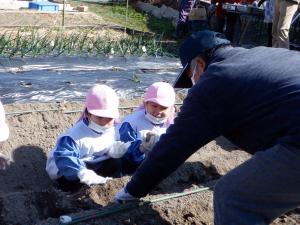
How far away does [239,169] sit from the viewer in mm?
2525

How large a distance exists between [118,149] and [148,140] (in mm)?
237

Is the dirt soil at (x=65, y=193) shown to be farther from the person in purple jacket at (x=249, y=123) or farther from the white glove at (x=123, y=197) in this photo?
the person in purple jacket at (x=249, y=123)

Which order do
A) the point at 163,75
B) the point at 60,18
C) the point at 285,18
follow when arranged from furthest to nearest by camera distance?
1. the point at 60,18
2. the point at 285,18
3. the point at 163,75

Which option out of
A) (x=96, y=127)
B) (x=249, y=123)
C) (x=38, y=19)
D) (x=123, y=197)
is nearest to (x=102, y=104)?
(x=96, y=127)

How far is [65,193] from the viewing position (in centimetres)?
368

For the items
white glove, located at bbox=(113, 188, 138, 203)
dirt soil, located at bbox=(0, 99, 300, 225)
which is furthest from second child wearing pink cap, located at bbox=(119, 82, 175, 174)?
white glove, located at bbox=(113, 188, 138, 203)

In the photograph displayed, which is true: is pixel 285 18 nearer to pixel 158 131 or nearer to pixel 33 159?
pixel 158 131

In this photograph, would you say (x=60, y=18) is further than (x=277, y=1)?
Yes

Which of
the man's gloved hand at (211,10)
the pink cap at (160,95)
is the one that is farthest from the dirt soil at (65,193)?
the man's gloved hand at (211,10)

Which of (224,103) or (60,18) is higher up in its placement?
(224,103)

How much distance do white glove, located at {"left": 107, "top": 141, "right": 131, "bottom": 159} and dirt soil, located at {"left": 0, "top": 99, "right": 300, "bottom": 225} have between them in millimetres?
392

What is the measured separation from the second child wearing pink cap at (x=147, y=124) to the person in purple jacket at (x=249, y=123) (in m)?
1.65

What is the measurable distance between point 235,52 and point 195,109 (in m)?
0.33

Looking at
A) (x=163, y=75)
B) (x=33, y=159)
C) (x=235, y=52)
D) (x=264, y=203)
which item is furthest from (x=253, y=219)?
(x=163, y=75)
